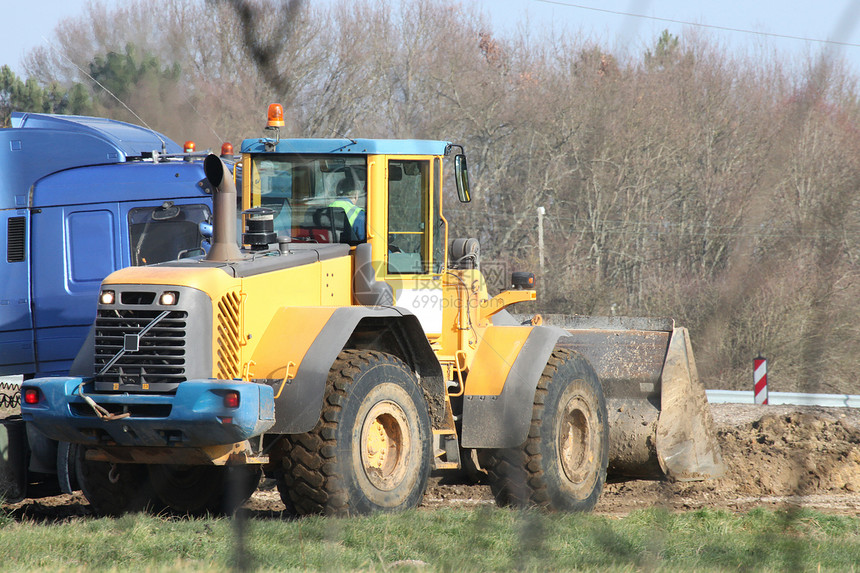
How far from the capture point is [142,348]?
211 inches

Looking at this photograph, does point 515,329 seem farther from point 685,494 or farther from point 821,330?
point 821,330

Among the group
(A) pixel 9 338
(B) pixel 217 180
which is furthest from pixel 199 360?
(A) pixel 9 338

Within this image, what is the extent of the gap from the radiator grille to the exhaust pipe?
0.36 metres

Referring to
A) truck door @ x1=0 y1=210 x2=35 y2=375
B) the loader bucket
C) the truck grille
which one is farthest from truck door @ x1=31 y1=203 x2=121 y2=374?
the loader bucket

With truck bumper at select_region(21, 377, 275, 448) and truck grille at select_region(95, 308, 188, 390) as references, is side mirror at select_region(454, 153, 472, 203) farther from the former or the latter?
truck grille at select_region(95, 308, 188, 390)

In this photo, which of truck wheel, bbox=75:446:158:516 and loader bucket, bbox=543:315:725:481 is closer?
truck wheel, bbox=75:446:158:516

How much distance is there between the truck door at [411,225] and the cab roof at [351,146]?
7cm

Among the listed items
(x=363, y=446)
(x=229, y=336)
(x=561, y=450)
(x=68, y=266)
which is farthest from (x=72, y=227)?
(x=561, y=450)

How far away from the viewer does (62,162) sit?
10.6 metres

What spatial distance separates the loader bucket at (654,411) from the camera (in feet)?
27.2

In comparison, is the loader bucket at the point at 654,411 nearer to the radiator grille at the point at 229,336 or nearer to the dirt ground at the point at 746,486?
the dirt ground at the point at 746,486

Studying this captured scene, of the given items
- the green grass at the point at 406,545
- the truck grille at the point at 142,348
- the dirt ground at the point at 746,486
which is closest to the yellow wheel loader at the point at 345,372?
the truck grille at the point at 142,348

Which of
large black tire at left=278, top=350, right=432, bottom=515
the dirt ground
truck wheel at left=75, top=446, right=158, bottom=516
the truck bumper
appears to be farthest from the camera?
the dirt ground

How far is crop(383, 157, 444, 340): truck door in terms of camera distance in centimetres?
684
